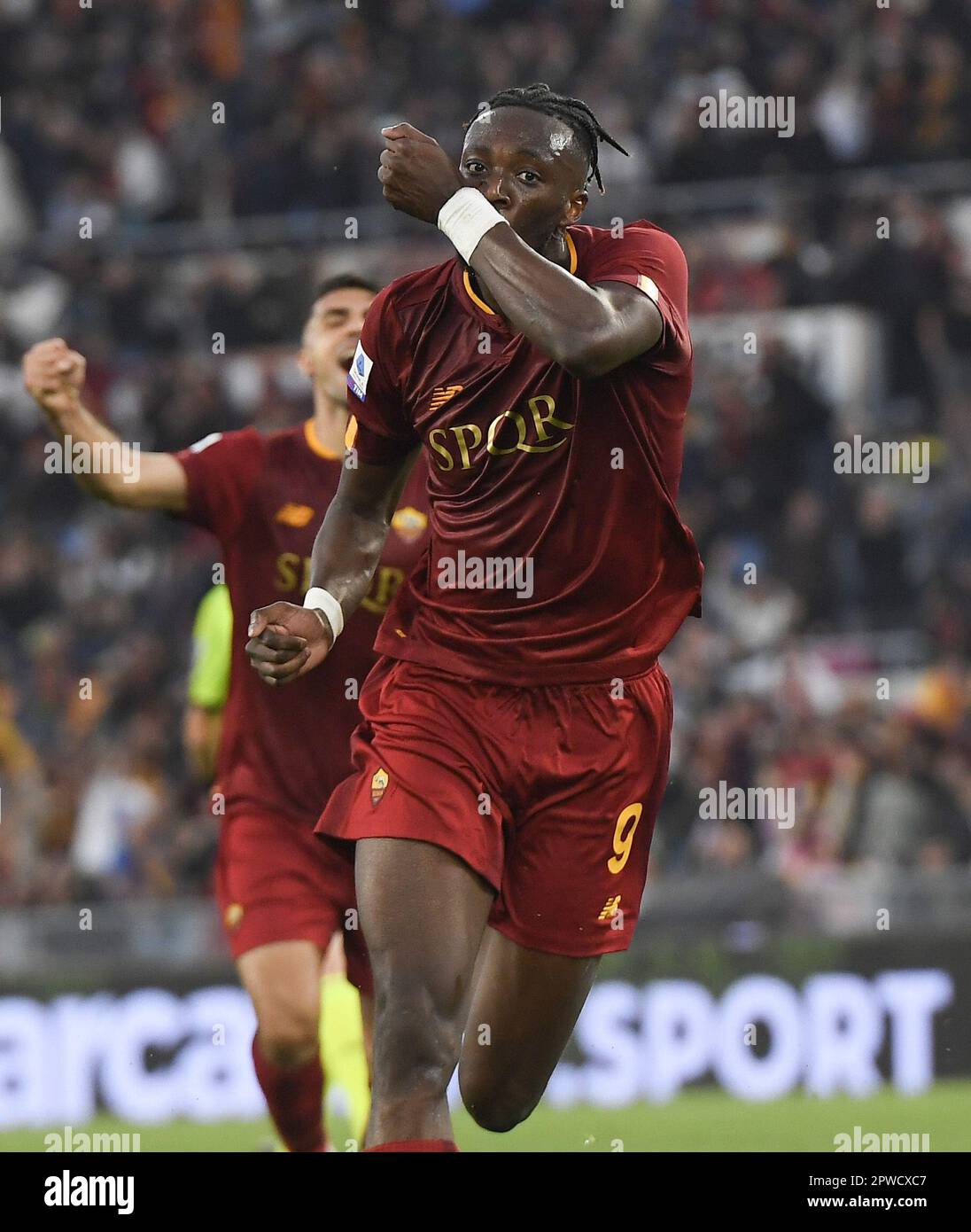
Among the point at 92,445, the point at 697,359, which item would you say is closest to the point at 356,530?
the point at 92,445

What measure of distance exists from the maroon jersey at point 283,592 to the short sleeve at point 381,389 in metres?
1.09

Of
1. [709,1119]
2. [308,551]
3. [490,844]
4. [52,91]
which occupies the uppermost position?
[52,91]

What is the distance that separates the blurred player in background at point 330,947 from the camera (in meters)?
7.11

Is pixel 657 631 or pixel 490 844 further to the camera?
pixel 657 631

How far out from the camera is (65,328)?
15.7 metres

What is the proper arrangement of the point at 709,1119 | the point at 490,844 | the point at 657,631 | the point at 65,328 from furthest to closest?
the point at 65,328, the point at 709,1119, the point at 657,631, the point at 490,844

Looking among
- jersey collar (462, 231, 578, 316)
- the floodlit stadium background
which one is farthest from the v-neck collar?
the floodlit stadium background

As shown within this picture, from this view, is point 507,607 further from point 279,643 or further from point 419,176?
point 419,176

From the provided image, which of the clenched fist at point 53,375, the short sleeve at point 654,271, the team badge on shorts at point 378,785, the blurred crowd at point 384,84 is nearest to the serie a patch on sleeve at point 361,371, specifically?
the short sleeve at point 654,271

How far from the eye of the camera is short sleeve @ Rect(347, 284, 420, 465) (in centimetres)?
509

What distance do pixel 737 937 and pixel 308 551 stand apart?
175 inches

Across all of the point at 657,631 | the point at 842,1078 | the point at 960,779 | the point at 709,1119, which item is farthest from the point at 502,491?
the point at 960,779

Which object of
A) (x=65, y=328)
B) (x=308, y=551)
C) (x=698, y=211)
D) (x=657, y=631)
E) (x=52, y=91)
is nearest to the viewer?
(x=657, y=631)

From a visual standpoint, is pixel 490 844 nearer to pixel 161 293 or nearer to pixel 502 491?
pixel 502 491
